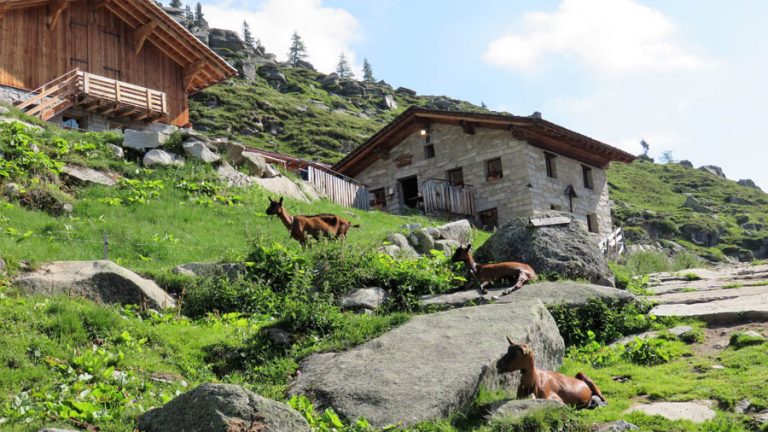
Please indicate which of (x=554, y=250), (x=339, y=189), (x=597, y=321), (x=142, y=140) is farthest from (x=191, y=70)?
(x=597, y=321)

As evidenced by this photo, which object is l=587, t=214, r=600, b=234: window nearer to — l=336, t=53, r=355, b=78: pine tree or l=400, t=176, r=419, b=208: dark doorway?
l=400, t=176, r=419, b=208: dark doorway

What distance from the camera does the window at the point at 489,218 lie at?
33.3m

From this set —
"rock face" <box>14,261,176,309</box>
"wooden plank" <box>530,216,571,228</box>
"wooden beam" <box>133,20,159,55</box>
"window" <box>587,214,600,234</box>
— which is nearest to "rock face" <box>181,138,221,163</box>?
"rock face" <box>14,261,176,309</box>

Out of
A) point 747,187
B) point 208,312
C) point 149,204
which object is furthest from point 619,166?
point 208,312

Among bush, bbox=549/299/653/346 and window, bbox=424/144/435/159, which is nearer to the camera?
bush, bbox=549/299/653/346

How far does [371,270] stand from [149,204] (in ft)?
30.2

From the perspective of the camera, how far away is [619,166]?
91.2m

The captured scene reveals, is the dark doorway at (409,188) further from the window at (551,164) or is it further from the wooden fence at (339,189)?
the window at (551,164)

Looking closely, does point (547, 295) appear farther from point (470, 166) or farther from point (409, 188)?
point (409, 188)

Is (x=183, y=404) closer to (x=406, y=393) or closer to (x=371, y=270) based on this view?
(x=406, y=393)

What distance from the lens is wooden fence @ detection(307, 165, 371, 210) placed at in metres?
30.9

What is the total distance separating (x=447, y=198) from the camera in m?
32.8

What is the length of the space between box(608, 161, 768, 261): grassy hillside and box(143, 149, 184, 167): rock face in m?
36.9

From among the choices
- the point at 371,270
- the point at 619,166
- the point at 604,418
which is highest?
the point at 619,166
